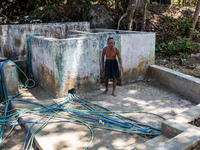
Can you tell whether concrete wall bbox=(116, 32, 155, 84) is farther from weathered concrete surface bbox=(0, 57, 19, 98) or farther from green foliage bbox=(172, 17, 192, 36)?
green foliage bbox=(172, 17, 192, 36)

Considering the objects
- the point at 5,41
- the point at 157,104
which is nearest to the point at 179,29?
the point at 157,104

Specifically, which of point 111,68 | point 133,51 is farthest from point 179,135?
point 133,51

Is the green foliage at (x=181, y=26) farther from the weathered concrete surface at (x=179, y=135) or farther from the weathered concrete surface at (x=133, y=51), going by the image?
the weathered concrete surface at (x=179, y=135)

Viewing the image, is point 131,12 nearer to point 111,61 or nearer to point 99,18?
point 99,18

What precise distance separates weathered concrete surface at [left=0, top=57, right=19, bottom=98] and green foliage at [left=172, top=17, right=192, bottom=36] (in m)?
7.95

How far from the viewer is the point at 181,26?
10.2 metres

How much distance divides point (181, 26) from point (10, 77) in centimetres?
837

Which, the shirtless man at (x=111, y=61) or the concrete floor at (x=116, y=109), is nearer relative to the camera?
the concrete floor at (x=116, y=109)

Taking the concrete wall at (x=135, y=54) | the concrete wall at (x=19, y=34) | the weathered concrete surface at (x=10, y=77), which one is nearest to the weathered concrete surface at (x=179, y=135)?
the concrete wall at (x=135, y=54)

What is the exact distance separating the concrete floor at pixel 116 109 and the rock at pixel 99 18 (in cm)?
468

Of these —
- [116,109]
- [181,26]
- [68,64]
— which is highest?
[181,26]

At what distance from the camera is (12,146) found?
3814mm

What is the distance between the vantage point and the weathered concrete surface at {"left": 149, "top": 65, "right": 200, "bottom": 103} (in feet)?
16.9

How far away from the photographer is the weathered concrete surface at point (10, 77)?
5352mm
